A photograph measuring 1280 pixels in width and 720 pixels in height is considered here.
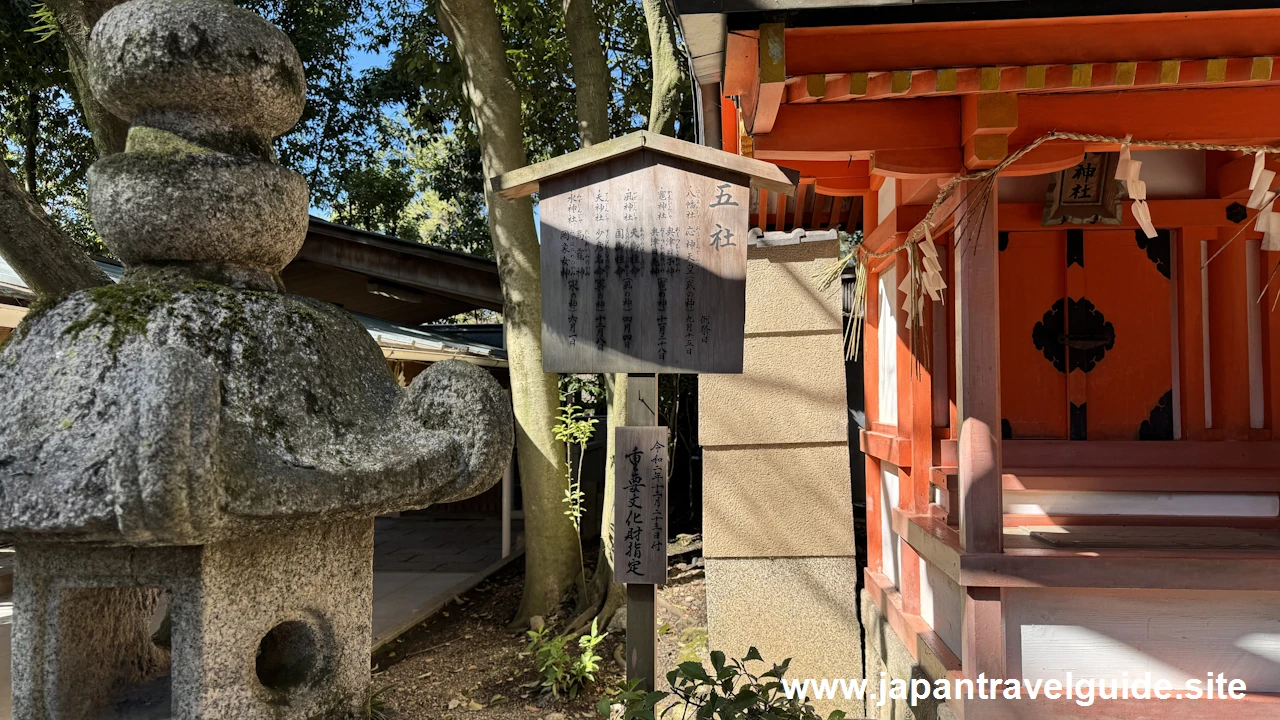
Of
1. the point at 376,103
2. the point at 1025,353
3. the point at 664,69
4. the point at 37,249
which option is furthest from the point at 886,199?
the point at 376,103

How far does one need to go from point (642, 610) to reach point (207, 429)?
1867mm

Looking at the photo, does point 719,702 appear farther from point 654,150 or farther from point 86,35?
point 86,35

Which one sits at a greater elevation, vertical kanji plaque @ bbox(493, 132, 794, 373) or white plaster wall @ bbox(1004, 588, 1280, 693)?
vertical kanji plaque @ bbox(493, 132, 794, 373)

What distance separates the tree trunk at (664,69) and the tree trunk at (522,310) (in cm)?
120

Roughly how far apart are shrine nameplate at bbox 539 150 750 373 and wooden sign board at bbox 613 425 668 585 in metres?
0.32

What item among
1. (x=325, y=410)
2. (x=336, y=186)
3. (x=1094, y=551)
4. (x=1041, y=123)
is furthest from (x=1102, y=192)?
(x=336, y=186)

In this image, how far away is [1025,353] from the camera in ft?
15.0

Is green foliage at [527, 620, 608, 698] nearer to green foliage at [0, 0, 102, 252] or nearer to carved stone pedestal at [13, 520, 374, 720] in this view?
carved stone pedestal at [13, 520, 374, 720]

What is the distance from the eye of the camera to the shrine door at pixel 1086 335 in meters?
4.43

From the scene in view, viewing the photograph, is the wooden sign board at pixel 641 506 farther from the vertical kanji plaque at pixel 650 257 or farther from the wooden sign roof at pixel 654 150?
the wooden sign roof at pixel 654 150

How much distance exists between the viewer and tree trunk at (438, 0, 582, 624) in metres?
6.47

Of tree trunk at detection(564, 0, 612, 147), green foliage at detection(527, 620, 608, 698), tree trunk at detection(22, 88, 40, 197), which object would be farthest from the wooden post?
tree trunk at detection(22, 88, 40, 197)

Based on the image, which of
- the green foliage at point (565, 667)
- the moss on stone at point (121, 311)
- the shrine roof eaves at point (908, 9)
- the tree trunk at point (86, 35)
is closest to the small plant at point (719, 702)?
the moss on stone at point (121, 311)

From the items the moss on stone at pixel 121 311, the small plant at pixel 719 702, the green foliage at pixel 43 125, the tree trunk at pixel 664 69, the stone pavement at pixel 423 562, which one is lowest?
the stone pavement at pixel 423 562
